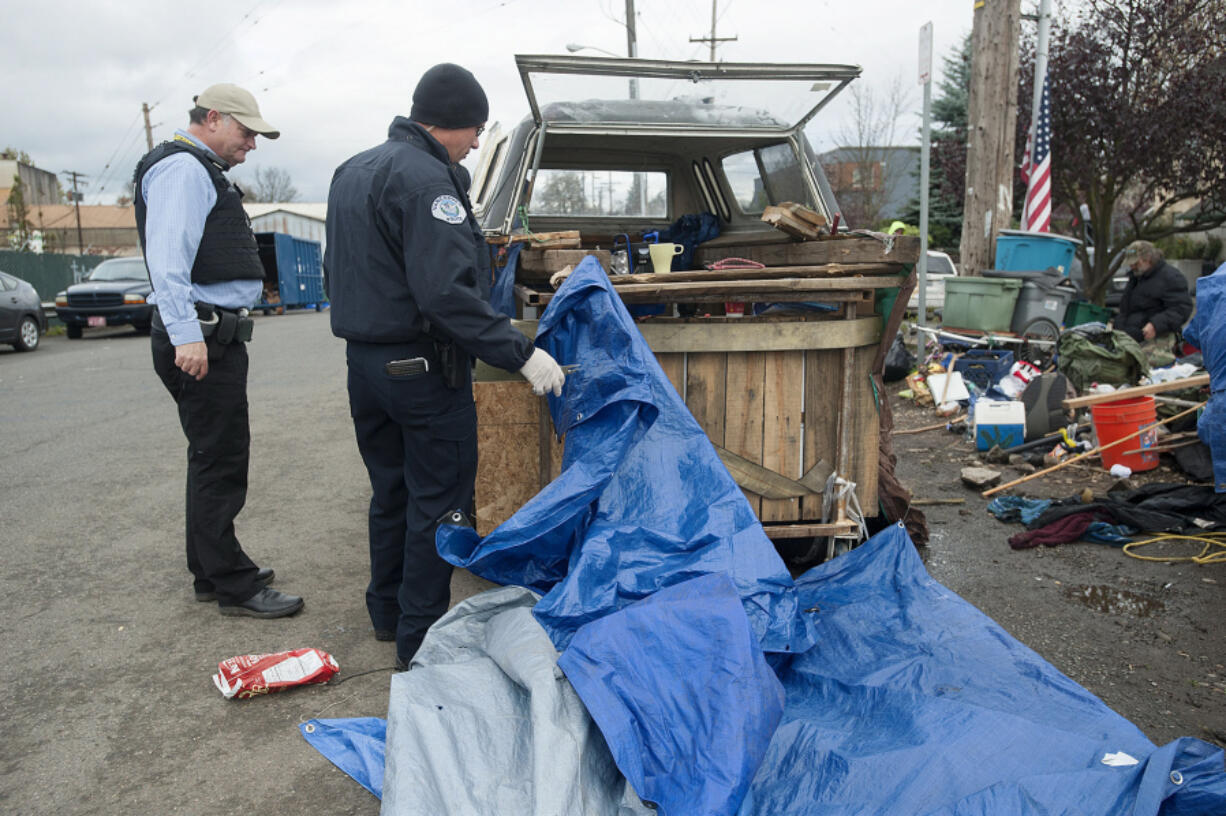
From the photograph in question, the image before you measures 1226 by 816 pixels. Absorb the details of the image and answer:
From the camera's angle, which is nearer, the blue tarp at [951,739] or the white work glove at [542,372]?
the blue tarp at [951,739]

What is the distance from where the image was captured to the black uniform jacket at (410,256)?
2750mm

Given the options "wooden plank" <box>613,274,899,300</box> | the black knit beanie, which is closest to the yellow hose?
"wooden plank" <box>613,274,899,300</box>

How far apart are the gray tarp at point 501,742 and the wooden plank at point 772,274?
142 cm

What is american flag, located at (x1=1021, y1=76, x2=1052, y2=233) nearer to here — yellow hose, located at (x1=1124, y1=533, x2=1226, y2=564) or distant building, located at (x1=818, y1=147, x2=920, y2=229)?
yellow hose, located at (x1=1124, y1=533, x2=1226, y2=564)

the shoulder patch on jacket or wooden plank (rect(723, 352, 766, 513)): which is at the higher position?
the shoulder patch on jacket

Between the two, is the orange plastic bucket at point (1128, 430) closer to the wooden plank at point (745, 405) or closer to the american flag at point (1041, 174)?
the wooden plank at point (745, 405)

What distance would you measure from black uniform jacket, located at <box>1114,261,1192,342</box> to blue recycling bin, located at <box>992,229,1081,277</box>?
1.05 m

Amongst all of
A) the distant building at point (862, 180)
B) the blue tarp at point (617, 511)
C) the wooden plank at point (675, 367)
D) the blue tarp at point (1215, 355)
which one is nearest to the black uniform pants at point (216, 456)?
the blue tarp at point (617, 511)

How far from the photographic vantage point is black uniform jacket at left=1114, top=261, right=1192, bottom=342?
7844 mm

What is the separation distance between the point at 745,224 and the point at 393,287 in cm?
324

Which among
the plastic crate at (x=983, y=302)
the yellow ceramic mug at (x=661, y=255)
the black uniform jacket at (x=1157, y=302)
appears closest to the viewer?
the yellow ceramic mug at (x=661, y=255)

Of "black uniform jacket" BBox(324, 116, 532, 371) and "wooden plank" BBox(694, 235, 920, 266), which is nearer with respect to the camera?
"black uniform jacket" BBox(324, 116, 532, 371)

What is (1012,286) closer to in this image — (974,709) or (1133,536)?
(1133,536)

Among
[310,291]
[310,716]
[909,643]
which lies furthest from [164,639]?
[310,291]
